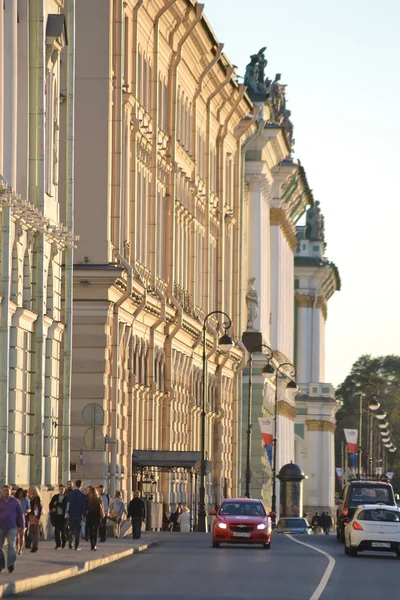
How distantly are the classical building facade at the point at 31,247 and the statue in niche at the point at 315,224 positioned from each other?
11892 cm

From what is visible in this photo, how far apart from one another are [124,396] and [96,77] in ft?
33.4

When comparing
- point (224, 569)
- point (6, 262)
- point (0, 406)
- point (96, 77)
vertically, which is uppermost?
point (96, 77)

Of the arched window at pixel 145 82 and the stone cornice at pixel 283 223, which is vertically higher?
the stone cornice at pixel 283 223

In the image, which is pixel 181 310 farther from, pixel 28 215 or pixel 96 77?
pixel 28 215

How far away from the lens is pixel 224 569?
38594 mm

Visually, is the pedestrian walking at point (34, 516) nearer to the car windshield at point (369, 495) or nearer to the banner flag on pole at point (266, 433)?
the car windshield at point (369, 495)

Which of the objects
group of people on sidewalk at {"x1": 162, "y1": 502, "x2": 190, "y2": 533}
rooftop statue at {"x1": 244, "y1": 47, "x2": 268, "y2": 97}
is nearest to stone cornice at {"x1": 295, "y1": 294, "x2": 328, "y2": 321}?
rooftop statue at {"x1": 244, "y1": 47, "x2": 268, "y2": 97}

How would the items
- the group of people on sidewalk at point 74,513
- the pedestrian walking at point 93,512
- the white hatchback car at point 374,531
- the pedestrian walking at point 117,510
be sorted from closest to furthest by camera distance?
1. the group of people on sidewalk at point 74,513
2. the pedestrian walking at point 93,512
3. the white hatchback car at point 374,531
4. the pedestrian walking at point 117,510

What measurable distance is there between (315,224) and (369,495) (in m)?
114

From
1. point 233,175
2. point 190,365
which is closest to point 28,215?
point 190,365

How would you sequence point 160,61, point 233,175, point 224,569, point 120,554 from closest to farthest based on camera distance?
point 224,569 < point 120,554 < point 160,61 < point 233,175

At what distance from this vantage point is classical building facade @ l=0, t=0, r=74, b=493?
45.5 meters

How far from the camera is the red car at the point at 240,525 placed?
5203cm

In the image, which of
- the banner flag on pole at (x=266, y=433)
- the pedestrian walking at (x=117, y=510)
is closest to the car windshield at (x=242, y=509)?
the pedestrian walking at (x=117, y=510)
